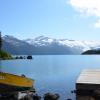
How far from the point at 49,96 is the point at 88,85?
6.83 m

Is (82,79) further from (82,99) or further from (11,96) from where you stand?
(11,96)

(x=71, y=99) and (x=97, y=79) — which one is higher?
Answer: (x=97, y=79)

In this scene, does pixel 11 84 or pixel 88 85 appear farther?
pixel 11 84

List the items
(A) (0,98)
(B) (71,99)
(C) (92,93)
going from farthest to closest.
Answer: (B) (71,99) < (A) (0,98) < (C) (92,93)

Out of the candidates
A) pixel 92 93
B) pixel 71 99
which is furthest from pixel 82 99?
pixel 71 99

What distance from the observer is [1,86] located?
4409cm

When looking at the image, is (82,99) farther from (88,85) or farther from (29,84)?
(29,84)

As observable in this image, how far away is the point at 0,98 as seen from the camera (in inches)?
1638

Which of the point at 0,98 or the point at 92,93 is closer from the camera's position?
the point at 92,93

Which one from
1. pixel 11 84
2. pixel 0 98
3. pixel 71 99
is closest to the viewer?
pixel 0 98

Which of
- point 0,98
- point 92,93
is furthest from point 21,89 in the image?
point 92,93

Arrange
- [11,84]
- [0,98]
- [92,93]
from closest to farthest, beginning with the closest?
[92,93], [0,98], [11,84]

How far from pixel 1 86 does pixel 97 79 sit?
535 inches

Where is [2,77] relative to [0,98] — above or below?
above
